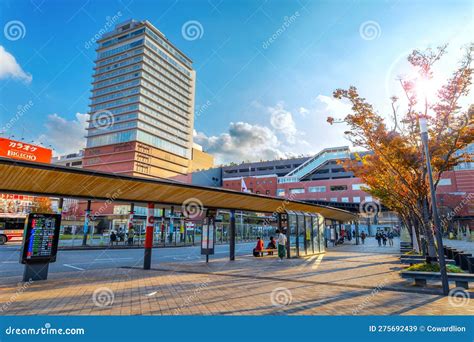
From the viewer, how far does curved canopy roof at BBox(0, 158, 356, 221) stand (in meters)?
8.73

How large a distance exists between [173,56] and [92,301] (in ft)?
336

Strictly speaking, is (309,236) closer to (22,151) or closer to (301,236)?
(301,236)

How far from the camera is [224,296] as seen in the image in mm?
7367

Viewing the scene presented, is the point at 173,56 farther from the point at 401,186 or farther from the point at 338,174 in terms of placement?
the point at 401,186

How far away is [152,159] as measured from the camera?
8181 centimetres

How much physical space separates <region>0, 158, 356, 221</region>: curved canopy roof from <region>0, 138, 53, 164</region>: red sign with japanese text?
4212 centimetres

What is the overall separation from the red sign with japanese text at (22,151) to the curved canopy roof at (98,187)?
42117 millimetres

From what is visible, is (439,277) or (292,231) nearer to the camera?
(439,277)

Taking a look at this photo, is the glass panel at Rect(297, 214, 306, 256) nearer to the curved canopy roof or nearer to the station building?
the curved canopy roof

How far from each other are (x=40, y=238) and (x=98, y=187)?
2.38 meters

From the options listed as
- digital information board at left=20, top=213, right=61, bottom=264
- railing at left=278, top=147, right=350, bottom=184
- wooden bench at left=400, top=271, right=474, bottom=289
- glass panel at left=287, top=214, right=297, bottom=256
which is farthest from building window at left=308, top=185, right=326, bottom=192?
digital information board at left=20, top=213, right=61, bottom=264

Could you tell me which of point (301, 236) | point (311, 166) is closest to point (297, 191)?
point (311, 166)

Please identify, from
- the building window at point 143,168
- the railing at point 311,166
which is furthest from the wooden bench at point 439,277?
the building window at point 143,168

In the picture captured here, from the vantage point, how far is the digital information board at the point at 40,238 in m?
9.51
